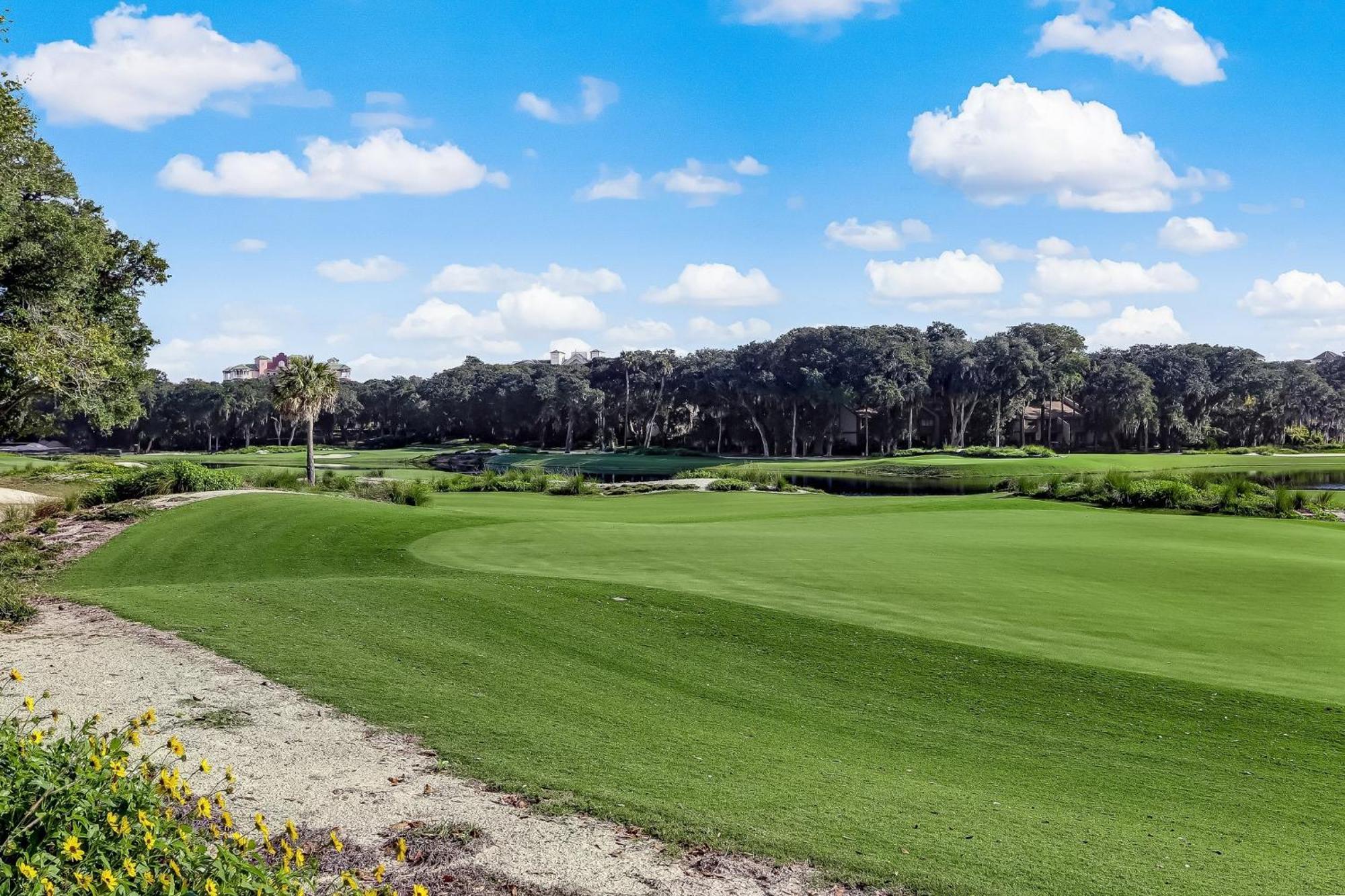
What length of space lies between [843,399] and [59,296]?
224 ft

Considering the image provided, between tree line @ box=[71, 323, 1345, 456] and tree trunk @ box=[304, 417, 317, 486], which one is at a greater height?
tree line @ box=[71, 323, 1345, 456]

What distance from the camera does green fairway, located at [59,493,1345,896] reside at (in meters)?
6.34

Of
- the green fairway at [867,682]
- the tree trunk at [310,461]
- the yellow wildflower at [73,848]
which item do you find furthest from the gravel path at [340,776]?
the tree trunk at [310,461]

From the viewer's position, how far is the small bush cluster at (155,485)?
1161 inches

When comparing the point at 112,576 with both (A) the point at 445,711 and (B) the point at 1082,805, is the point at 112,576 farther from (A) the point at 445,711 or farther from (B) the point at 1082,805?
(B) the point at 1082,805

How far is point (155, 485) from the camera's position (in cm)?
2973

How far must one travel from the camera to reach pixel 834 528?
2370cm

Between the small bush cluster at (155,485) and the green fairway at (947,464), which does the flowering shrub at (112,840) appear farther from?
the green fairway at (947,464)

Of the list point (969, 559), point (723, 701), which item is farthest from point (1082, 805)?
point (969, 559)

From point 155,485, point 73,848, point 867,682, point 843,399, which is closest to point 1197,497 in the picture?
point 867,682

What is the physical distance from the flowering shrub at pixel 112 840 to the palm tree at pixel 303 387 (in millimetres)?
42606

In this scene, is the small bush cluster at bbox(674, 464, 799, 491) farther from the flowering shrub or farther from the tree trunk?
the flowering shrub

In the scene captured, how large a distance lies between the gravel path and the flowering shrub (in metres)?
0.80

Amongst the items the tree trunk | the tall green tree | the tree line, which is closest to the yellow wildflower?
the tall green tree
